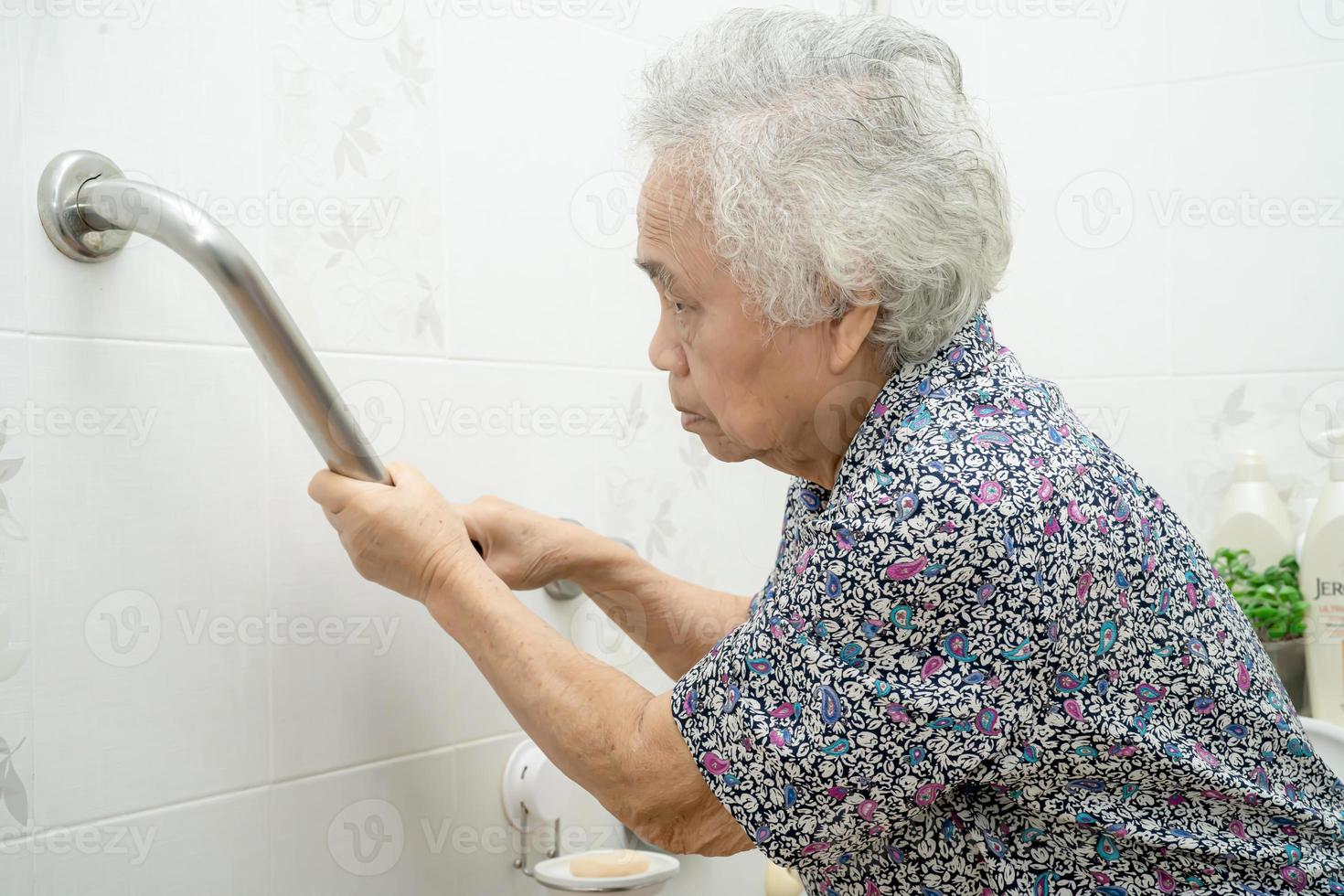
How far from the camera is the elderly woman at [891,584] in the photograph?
705 mm

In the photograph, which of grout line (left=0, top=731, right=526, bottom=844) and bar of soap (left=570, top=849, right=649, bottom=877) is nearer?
grout line (left=0, top=731, right=526, bottom=844)

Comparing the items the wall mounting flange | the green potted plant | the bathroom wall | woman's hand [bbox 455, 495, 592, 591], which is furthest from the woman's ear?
the green potted plant

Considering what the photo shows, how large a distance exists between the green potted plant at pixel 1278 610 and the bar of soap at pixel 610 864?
0.80 m

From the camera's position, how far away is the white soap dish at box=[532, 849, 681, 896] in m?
1.03

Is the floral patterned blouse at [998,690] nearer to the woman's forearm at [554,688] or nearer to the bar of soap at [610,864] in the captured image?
the woman's forearm at [554,688]

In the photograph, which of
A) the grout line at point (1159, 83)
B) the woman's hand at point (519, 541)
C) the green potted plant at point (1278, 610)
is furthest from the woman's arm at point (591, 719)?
the grout line at point (1159, 83)

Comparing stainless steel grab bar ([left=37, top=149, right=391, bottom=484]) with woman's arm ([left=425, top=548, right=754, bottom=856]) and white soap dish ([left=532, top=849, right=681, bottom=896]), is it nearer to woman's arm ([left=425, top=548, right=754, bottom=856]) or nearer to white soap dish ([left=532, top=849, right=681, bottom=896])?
woman's arm ([left=425, top=548, right=754, bottom=856])

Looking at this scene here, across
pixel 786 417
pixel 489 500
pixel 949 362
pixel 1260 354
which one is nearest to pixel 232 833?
pixel 489 500

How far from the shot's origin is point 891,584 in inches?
27.7

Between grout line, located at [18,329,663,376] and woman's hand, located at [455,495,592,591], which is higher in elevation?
grout line, located at [18,329,663,376]

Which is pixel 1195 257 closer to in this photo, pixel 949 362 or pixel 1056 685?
pixel 949 362

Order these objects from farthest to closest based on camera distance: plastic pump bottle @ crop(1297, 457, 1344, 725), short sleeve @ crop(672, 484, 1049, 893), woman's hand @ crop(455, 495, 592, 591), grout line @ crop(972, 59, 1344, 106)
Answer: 1. grout line @ crop(972, 59, 1344, 106)
2. plastic pump bottle @ crop(1297, 457, 1344, 725)
3. woman's hand @ crop(455, 495, 592, 591)
4. short sleeve @ crop(672, 484, 1049, 893)

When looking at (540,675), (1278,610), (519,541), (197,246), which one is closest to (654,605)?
(519,541)

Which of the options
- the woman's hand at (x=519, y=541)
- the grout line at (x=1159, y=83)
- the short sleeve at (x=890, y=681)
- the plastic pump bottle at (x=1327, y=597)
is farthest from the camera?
the grout line at (x=1159, y=83)
